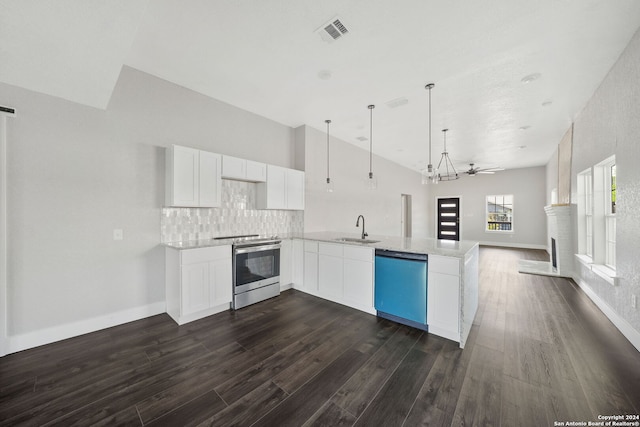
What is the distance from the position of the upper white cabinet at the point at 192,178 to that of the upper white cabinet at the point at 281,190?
789mm

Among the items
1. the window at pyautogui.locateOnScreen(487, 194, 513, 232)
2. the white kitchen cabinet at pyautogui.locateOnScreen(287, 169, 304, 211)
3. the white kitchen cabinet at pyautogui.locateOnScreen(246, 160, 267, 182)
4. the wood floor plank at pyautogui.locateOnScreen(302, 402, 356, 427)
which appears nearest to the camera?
the wood floor plank at pyautogui.locateOnScreen(302, 402, 356, 427)

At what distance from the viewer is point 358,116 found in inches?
178

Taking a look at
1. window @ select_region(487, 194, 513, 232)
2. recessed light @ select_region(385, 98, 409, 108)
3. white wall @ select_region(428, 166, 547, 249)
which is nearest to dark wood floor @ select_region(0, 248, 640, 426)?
recessed light @ select_region(385, 98, 409, 108)

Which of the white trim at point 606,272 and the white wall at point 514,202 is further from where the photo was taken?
the white wall at point 514,202

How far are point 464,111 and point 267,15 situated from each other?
11.9 feet

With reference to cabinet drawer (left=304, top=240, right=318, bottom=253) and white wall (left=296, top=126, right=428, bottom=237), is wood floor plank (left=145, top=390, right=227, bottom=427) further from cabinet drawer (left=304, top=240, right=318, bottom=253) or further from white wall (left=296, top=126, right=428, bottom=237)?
white wall (left=296, top=126, right=428, bottom=237)

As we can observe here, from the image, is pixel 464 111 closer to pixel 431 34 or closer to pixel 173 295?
pixel 431 34

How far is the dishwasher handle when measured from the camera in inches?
107

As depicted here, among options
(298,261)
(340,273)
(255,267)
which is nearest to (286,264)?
(298,261)

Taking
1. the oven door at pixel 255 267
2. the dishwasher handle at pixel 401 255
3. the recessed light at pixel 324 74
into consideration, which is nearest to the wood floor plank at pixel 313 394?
the dishwasher handle at pixel 401 255

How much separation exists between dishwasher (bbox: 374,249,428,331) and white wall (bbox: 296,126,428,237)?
1465 millimetres

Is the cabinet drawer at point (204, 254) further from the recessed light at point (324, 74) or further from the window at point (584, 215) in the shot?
the window at point (584, 215)

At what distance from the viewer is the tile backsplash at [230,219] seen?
335cm

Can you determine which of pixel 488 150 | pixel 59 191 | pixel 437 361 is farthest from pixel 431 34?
pixel 488 150
